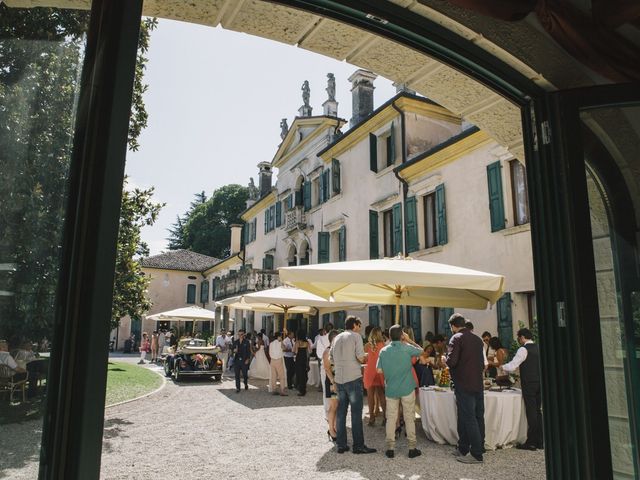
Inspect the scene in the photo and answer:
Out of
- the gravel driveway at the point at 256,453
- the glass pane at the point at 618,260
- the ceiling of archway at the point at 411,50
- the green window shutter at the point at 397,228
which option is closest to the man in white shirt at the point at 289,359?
the gravel driveway at the point at 256,453

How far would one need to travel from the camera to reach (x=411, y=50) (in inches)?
108

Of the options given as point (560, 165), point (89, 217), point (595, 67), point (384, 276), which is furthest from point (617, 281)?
point (384, 276)

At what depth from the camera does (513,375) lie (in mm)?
10086

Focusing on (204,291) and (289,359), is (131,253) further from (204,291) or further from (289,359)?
(204,291)

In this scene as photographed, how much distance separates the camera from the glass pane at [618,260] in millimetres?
2604

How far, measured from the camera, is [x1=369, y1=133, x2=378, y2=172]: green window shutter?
701 inches

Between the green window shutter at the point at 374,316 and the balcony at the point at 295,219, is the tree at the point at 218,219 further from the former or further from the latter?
the green window shutter at the point at 374,316

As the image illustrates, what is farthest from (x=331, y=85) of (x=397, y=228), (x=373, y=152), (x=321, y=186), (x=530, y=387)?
(x=530, y=387)

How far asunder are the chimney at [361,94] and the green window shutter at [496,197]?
923cm

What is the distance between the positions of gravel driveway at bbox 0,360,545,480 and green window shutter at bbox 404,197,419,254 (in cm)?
687

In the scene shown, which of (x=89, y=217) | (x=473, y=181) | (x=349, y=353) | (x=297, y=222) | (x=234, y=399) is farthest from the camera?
(x=297, y=222)

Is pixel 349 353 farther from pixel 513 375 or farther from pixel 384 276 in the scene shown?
pixel 513 375

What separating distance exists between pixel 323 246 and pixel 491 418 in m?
14.5

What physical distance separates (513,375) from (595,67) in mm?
Answer: 8548
